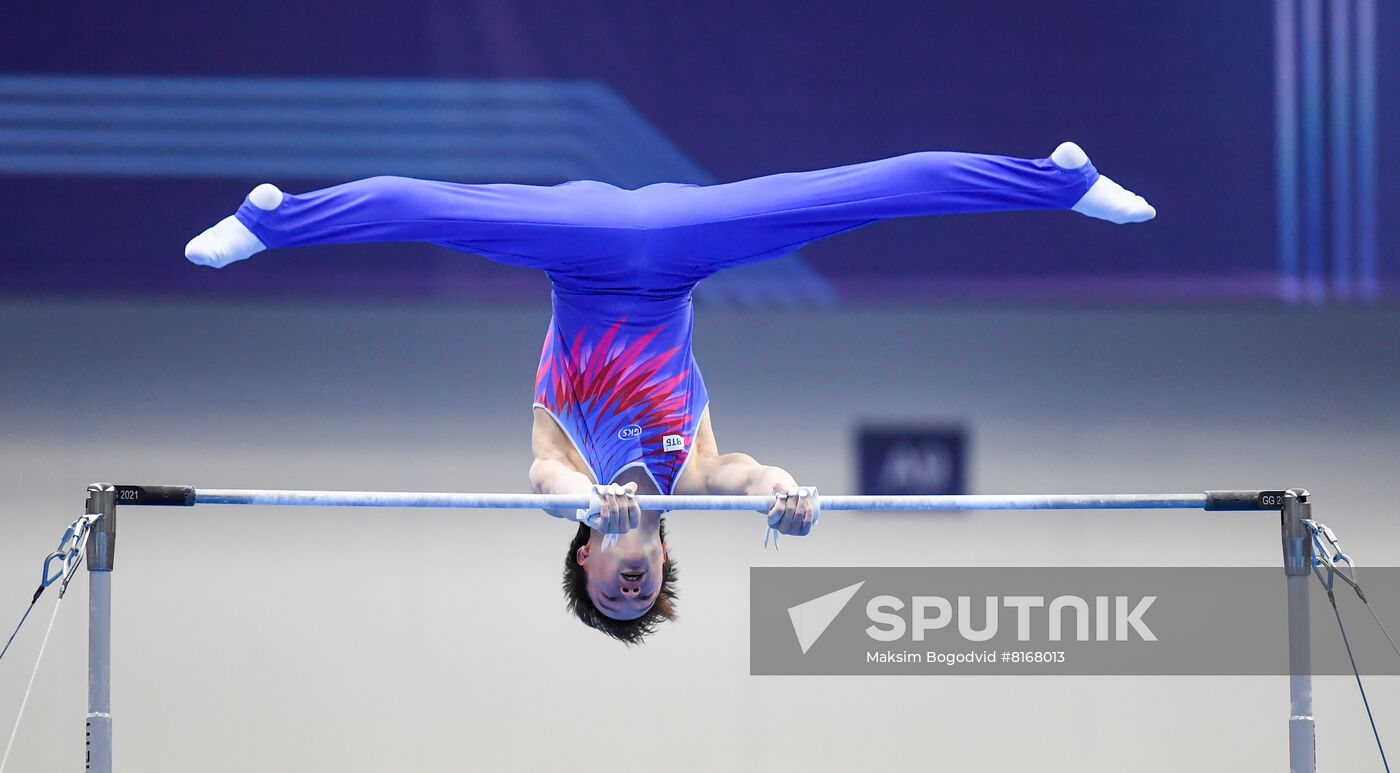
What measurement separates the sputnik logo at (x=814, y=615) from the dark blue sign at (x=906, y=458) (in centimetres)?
49

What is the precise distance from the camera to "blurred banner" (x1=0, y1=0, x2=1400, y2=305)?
5.64m

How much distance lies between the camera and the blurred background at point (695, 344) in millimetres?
5664

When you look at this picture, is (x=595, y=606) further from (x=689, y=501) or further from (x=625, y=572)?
(x=689, y=501)

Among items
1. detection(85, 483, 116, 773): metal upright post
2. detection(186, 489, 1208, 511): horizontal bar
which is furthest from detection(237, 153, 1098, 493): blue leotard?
detection(85, 483, 116, 773): metal upright post

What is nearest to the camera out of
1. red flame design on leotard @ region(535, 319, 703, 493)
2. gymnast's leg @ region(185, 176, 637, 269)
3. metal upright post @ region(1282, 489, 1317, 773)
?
gymnast's leg @ region(185, 176, 637, 269)

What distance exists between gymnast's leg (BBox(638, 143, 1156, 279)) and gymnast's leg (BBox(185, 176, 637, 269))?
16 centimetres

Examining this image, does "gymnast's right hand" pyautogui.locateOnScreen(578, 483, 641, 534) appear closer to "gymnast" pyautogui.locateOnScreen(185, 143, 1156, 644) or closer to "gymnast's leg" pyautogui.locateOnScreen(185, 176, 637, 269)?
"gymnast" pyautogui.locateOnScreen(185, 143, 1156, 644)

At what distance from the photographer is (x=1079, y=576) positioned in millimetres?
6254

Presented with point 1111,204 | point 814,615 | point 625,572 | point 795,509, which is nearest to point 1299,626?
point 1111,204

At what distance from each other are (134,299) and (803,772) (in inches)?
148

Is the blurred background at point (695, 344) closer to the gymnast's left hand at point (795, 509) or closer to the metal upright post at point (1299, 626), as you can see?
the metal upright post at point (1299, 626)

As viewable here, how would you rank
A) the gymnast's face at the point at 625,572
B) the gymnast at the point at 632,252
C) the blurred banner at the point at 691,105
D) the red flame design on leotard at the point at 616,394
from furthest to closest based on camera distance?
1. the blurred banner at the point at 691,105
2. the red flame design on leotard at the point at 616,394
3. the gymnast's face at the point at 625,572
4. the gymnast at the point at 632,252

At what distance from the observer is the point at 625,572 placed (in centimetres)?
390

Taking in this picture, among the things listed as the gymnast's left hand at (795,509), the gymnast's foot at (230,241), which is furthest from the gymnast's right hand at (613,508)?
the gymnast's foot at (230,241)
